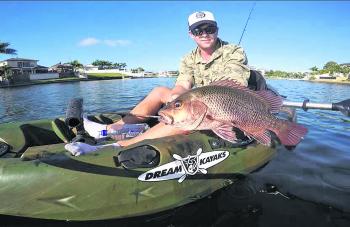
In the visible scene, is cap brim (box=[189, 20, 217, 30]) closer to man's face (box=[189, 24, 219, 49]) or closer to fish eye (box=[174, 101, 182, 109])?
man's face (box=[189, 24, 219, 49])

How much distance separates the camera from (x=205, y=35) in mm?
5488

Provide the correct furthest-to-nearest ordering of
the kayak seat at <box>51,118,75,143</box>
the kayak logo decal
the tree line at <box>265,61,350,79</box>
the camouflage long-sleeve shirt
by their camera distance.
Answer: the tree line at <box>265,61,350,79</box>
the kayak seat at <box>51,118,75,143</box>
the camouflage long-sleeve shirt
the kayak logo decal

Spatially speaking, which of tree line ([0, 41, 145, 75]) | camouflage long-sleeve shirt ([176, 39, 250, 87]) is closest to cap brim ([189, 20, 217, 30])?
camouflage long-sleeve shirt ([176, 39, 250, 87])

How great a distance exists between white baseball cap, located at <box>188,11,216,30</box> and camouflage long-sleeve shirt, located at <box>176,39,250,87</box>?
52 centimetres

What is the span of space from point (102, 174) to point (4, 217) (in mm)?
1509

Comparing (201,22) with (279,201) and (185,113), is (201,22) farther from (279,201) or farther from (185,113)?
(279,201)

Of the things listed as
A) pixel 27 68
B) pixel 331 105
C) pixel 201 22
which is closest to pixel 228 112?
pixel 201 22

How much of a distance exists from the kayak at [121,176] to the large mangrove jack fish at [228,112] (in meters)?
→ 0.83

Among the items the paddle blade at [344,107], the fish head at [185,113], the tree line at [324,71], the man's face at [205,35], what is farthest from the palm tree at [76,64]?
the fish head at [185,113]

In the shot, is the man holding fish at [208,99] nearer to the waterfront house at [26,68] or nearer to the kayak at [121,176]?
the kayak at [121,176]

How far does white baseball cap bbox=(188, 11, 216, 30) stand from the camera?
5.34 m

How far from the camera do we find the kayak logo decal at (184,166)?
423 cm

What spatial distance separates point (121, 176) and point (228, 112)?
1394mm

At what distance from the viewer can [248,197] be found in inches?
203
